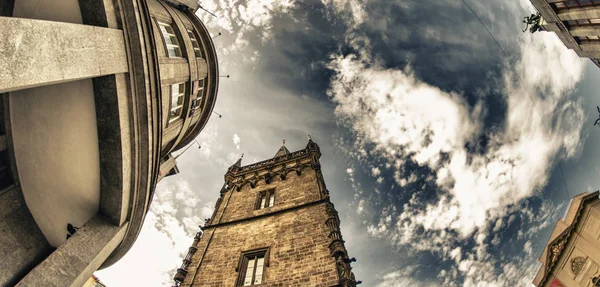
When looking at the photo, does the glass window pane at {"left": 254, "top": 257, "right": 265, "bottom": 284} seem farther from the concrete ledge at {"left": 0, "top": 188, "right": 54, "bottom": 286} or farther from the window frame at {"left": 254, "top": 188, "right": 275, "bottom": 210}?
the concrete ledge at {"left": 0, "top": 188, "right": 54, "bottom": 286}

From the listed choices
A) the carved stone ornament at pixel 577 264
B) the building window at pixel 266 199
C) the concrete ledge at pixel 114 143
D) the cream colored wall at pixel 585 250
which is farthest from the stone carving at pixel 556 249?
the concrete ledge at pixel 114 143

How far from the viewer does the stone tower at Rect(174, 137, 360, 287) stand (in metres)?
11.7

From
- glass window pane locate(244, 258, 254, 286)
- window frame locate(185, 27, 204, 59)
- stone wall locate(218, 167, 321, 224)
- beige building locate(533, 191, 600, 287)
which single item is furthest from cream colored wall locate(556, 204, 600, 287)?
window frame locate(185, 27, 204, 59)

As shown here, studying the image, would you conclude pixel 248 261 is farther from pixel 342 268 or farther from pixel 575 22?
pixel 575 22

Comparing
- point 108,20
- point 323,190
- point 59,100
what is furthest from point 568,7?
point 59,100

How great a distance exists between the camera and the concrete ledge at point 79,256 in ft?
19.4

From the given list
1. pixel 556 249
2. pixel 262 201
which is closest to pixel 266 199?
pixel 262 201

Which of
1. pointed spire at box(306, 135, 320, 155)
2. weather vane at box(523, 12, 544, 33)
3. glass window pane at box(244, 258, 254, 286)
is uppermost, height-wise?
pointed spire at box(306, 135, 320, 155)

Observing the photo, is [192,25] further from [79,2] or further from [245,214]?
[245,214]

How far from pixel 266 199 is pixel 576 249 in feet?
56.3

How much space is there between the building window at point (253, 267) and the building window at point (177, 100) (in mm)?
8341

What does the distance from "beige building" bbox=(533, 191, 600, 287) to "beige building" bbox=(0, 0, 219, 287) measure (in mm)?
15866

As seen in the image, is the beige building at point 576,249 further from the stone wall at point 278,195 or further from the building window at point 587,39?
the stone wall at point 278,195

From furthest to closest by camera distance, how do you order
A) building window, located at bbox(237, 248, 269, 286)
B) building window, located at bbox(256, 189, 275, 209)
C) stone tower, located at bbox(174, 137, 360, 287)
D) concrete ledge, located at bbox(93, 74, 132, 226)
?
1. building window, located at bbox(256, 189, 275, 209)
2. building window, located at bbox(237, 248, 269, 286)
3. stone tower, located at bbox(174, 137, 360, 287)
4. concrete ledge, located at bbox(93, 74, 132, 226)
